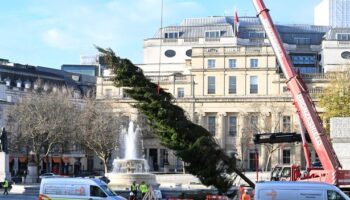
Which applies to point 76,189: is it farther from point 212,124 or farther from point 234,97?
point 212,124

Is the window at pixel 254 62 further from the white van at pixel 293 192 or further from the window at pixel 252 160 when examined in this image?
the white van at pixel 293 192

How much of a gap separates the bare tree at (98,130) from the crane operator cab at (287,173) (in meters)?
40.0

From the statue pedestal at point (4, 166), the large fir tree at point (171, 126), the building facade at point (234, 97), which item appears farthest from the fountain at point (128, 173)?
the building facade at point (234, 97)

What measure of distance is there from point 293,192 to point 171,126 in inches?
357

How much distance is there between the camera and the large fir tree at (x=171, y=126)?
1243 inches

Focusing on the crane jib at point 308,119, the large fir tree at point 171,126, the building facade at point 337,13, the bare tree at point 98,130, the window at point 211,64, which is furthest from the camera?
the building facade at point 337,13

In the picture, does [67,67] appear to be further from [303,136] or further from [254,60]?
[303,136]

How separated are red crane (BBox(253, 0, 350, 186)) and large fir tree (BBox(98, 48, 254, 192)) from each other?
13.7ft

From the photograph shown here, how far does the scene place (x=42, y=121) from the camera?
71.4 meters

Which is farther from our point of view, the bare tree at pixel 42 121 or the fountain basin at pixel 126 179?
the bare tree at pixel 42 121

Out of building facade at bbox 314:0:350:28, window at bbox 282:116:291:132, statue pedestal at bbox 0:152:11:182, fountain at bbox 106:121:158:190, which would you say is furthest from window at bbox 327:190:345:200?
building facade at bbox 314:0:350:28

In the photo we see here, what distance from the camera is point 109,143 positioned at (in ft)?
263

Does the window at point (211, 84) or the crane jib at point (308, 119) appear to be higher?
the window at point (211, 84)

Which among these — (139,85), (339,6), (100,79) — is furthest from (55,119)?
(339,6)
